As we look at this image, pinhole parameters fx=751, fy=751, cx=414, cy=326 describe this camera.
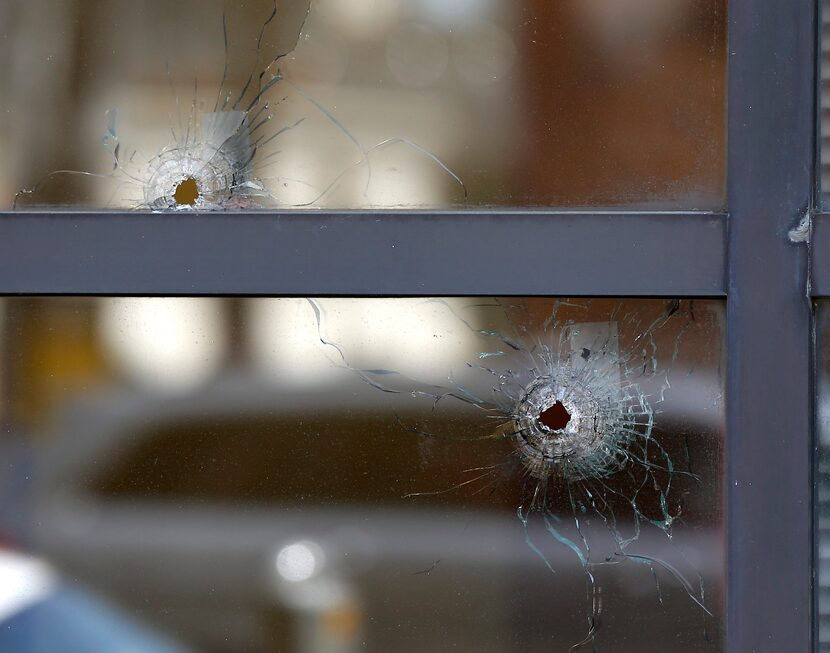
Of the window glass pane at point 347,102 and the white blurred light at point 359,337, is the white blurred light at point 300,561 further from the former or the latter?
the window glass pane at point 347,102

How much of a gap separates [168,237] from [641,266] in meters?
0.96

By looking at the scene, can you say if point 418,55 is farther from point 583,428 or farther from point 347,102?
point 583,428

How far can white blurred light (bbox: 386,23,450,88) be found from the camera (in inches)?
62.5

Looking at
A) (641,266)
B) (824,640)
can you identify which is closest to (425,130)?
(641,266)

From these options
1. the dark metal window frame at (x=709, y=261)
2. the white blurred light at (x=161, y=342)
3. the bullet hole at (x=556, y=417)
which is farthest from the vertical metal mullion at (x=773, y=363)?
the white blurred light at (x=161, y=342)

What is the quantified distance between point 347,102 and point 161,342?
64 centimetres

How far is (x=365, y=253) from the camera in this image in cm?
152

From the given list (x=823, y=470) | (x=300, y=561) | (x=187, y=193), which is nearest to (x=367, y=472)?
(x=300, y=561)

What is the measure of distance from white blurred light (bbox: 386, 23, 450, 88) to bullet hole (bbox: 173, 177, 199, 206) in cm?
49

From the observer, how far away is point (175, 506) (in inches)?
62.2

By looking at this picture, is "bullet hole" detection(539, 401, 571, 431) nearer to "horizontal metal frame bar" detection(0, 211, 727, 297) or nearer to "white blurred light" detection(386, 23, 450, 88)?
"horizontal metal frame bar" detection(0, 211, 727, 297)

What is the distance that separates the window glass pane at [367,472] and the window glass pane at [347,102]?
25 centimetres

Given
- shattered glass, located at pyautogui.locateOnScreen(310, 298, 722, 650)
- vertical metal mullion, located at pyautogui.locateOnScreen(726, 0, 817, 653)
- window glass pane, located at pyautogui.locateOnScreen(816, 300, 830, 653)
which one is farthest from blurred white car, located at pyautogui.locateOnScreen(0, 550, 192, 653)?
window glass pane, located at pyautogui.locateOnScreen(816, 300, 830, 653)

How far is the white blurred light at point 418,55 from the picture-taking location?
5.21 feet
